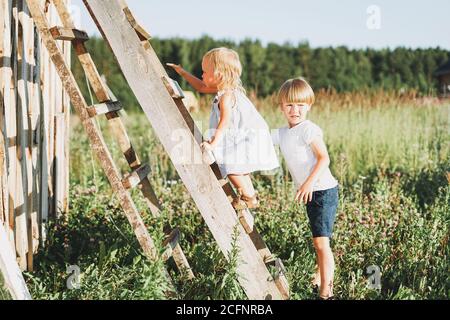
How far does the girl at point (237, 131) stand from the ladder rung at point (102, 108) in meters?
0.56

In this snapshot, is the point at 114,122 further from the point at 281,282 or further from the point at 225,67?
the point at 281,282

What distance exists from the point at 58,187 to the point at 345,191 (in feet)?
8.95

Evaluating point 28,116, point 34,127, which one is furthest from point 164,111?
point 34,127

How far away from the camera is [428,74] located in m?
19.3

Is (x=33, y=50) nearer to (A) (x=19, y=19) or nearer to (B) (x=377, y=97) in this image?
(A) (x=19, y=19)

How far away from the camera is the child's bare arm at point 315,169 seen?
354 centimetres

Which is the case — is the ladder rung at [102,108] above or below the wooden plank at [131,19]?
below

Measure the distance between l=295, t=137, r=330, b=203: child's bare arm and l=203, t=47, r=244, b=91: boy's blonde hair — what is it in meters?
0.62

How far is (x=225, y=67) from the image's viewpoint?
A: 3.79 metres

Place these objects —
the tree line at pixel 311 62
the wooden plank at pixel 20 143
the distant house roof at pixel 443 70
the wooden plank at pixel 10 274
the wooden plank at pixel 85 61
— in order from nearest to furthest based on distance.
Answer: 1. the wooden plank at pixel 10 274
2. the wooden plank at pixel 85 61
3. the wooden plank at pixel 20 143
4. the tree line at pixel 311 62
5. the distant house roof at pixel 443 70

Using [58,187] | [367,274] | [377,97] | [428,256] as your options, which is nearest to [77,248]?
[58,187]

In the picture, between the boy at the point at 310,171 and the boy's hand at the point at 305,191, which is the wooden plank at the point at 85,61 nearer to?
the boy at the point at 310,171

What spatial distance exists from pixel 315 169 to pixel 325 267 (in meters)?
0.60

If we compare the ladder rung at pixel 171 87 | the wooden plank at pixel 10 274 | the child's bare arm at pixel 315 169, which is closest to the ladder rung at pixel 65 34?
the ladder rung at pixel 171 87
